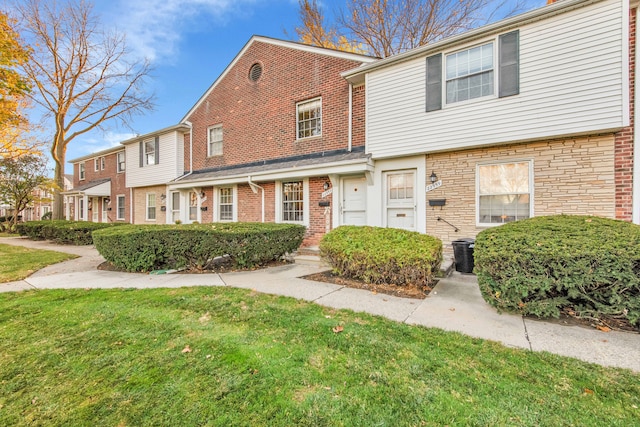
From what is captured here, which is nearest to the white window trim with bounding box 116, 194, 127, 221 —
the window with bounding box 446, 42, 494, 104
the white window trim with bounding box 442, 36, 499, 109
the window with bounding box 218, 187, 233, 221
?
the window with bounding box 218, 187, 233, 221

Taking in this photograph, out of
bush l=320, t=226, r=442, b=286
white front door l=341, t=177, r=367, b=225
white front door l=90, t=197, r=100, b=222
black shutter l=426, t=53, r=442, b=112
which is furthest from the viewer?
white front door l=90, t=197, r=100, b=222

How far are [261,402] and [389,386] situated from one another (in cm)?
100

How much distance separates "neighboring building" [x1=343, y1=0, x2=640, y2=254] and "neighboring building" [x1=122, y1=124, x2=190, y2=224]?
9.60 meters

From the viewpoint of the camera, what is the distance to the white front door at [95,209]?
18031 mm

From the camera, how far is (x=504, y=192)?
641 centimetres

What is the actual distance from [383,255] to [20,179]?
920 inches

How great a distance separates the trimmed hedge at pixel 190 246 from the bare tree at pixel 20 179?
50.8 feet

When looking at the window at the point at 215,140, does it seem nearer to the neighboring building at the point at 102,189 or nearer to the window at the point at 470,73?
the neighboring building at the point at 102,189

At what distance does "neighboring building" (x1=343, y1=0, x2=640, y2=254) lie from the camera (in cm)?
529

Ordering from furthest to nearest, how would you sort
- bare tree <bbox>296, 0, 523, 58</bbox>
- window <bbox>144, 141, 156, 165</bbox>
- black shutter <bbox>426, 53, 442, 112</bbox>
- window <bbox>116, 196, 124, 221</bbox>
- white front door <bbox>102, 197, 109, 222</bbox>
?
1. white front door <bbox>102, 197, 109, 222</bbox>
2. window <bbox>116, 196, 124, 221</bbox>
3. window <bbox>144, 141, 156, 165</bbox>
4. bare tree <bbox>296, 0, 523, 58</bbox>
5. black shutter <bbox>426, 53, 442, 112</bbox>

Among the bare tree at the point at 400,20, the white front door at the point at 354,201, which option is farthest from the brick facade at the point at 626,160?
the bare tree at the point at 400,20

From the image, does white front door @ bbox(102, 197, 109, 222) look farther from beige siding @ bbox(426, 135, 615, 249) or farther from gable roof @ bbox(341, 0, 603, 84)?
beige siding @ bbox(426, 135, 615, 249)

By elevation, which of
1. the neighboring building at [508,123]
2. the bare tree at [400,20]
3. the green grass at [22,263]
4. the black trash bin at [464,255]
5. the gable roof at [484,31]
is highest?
the bare tree at [400,20]

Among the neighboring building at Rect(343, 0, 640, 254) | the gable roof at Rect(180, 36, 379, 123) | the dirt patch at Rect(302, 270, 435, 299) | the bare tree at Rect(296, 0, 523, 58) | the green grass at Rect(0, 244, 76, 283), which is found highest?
the bare tree at Rect(296, 0, 523, 58)
